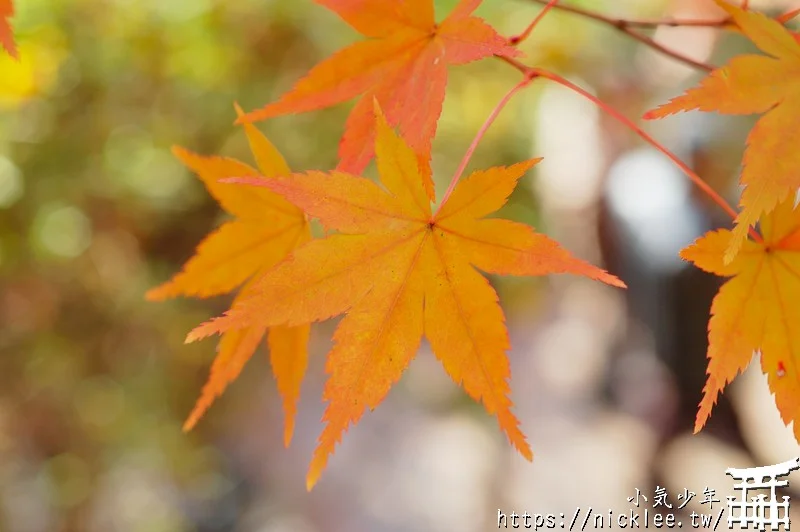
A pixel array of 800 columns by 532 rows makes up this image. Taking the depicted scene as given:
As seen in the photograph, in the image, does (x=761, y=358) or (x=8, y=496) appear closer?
(x=761, y=358)

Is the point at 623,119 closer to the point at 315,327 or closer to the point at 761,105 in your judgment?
the point at 761,105

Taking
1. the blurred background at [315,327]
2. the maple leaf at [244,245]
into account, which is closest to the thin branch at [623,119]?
the maple leaf at [244,245]

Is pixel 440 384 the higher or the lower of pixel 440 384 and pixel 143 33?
the lower

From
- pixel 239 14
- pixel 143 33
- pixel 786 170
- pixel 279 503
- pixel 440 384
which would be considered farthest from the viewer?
pixel 440 384

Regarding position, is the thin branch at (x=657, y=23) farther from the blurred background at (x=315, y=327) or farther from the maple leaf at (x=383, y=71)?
the blurred background at (x=315, y=327)

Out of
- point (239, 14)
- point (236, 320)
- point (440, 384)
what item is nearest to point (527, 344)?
point (440, 384)

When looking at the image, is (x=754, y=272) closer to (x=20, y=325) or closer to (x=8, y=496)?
(x=20, y=325)
